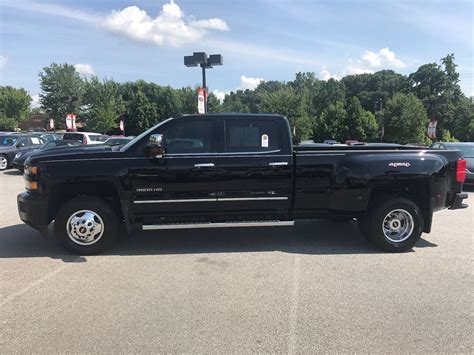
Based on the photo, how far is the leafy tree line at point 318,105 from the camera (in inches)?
2005

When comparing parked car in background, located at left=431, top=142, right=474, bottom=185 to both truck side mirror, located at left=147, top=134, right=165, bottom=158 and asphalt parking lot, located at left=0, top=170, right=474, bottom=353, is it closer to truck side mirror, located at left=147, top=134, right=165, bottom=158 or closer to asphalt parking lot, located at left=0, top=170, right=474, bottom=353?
asphalt parking lot, located at left=0, top=170, right=474, bottom=353

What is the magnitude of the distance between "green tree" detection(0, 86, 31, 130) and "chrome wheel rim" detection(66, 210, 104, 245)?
7892 cm

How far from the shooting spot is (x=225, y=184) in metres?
5.94

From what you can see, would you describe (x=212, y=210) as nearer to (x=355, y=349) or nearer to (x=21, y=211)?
(x=21, y=211)

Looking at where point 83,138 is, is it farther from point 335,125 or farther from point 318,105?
point 318,105

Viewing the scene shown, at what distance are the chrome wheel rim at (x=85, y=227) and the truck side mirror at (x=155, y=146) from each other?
1154 millimetres

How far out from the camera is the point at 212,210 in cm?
602

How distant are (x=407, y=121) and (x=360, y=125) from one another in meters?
9.11

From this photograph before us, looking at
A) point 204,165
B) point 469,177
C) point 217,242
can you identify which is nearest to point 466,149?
point 469,177

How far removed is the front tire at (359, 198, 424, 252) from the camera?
612 centimetres

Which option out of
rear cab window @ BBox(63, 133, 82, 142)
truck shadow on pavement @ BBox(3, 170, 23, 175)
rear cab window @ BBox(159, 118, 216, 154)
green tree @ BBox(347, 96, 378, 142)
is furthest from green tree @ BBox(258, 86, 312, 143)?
rear cab window @ BBox(159, 118, 216, 154)

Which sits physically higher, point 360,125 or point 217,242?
point 360,125

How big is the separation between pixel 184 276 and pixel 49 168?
2409 millimetres

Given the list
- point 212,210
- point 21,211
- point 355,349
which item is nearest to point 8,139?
point 21,211
